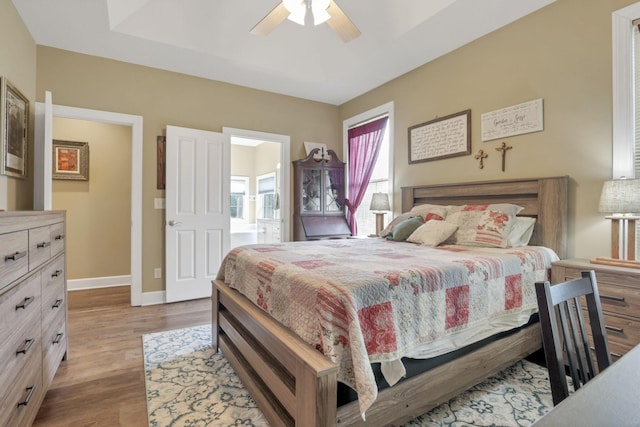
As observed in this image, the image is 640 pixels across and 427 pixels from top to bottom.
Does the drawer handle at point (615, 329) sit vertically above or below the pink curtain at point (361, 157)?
below

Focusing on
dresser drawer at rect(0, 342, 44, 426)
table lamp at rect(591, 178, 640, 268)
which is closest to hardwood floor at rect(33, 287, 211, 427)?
dresser drawer at rect(0, 342, 44, 426)

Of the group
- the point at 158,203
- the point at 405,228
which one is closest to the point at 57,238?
the point at 158,203

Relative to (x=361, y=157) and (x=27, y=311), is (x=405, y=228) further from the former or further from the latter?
(x=27, y=311)

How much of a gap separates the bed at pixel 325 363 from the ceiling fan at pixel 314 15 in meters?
1.99

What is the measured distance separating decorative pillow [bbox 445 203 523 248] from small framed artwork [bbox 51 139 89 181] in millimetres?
4739

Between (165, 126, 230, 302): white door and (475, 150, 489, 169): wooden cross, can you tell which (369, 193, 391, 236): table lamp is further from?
(165, 126, 230, 302): white door

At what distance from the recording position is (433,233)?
272cm

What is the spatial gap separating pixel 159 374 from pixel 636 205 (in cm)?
320

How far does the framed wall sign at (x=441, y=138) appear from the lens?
333cm

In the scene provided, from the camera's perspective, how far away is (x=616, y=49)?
7.52 feet

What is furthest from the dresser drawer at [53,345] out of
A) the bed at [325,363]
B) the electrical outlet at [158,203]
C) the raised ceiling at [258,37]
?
the raised ceiling at [258,37]

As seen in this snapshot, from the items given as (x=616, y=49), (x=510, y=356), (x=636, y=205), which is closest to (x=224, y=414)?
(x=510, y=356)

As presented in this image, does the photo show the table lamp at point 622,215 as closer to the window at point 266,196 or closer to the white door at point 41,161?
the white door at point 41,161

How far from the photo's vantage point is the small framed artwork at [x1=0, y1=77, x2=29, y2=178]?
2398mm
